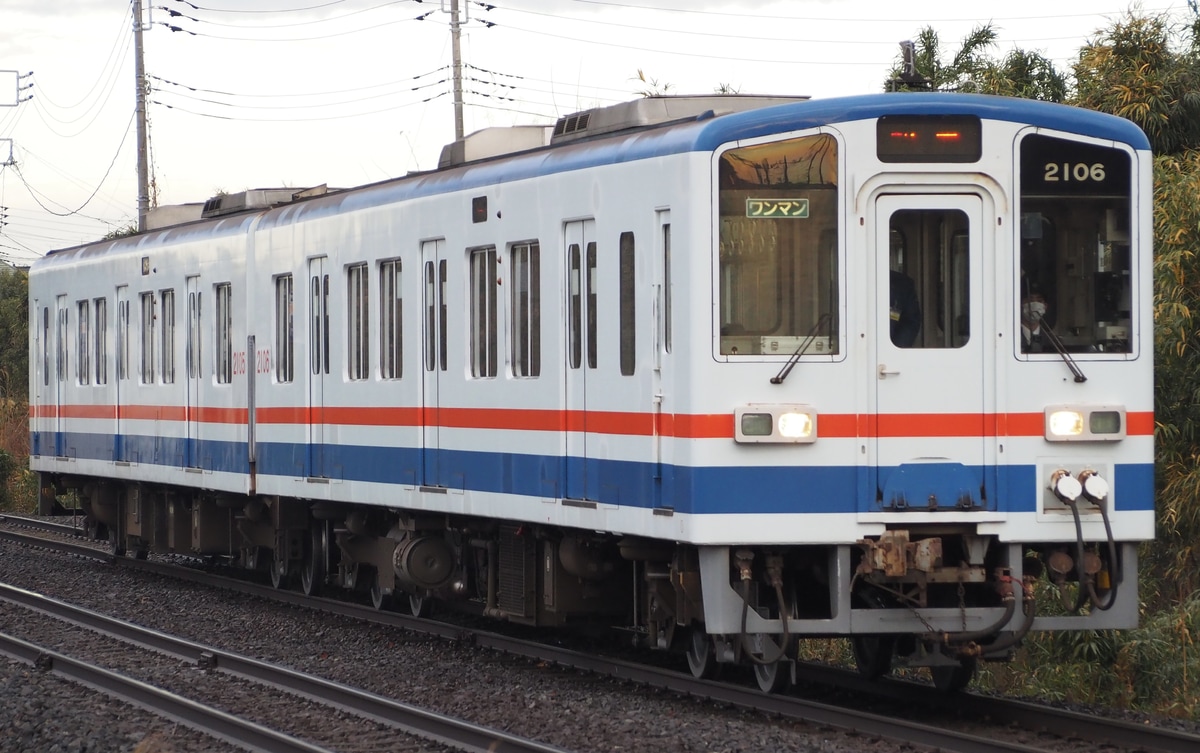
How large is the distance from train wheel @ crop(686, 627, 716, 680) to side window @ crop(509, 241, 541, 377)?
1770 mm

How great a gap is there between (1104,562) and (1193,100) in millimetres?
8341

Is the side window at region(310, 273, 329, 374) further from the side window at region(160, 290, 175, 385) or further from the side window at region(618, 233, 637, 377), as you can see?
the side window at region(618, 233, 637, 377)

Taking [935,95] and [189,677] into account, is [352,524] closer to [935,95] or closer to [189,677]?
[189,677]

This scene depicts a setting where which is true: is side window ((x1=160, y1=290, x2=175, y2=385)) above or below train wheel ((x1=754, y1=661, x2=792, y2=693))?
above

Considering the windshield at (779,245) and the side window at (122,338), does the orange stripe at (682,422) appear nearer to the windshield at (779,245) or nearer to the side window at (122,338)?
the windshield at (779,245)

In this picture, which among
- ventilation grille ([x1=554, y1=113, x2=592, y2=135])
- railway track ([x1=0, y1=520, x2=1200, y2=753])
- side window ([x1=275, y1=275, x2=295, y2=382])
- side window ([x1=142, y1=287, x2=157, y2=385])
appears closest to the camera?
railway track ([x1=0, y1=520, x2=1200, y2=753])

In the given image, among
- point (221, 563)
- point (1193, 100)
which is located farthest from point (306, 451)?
point (1193, 100)

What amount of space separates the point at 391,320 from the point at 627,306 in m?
3.31

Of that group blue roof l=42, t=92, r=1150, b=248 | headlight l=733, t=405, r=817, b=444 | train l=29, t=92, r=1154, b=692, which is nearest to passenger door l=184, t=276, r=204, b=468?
train l=29, t=92, r=1154, b=692

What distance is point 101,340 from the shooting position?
18328mm

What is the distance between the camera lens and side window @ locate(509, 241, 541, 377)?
10539 millimetres

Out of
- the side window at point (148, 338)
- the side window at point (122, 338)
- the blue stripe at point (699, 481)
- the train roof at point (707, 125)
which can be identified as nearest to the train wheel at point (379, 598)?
the blue stripe at point (699, 481)

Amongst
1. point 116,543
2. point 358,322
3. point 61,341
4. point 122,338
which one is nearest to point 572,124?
point 358,322

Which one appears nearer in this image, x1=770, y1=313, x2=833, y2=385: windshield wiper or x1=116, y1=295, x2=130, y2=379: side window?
x1=770, y1=313, x2=833, y2=385: windshield wiper
